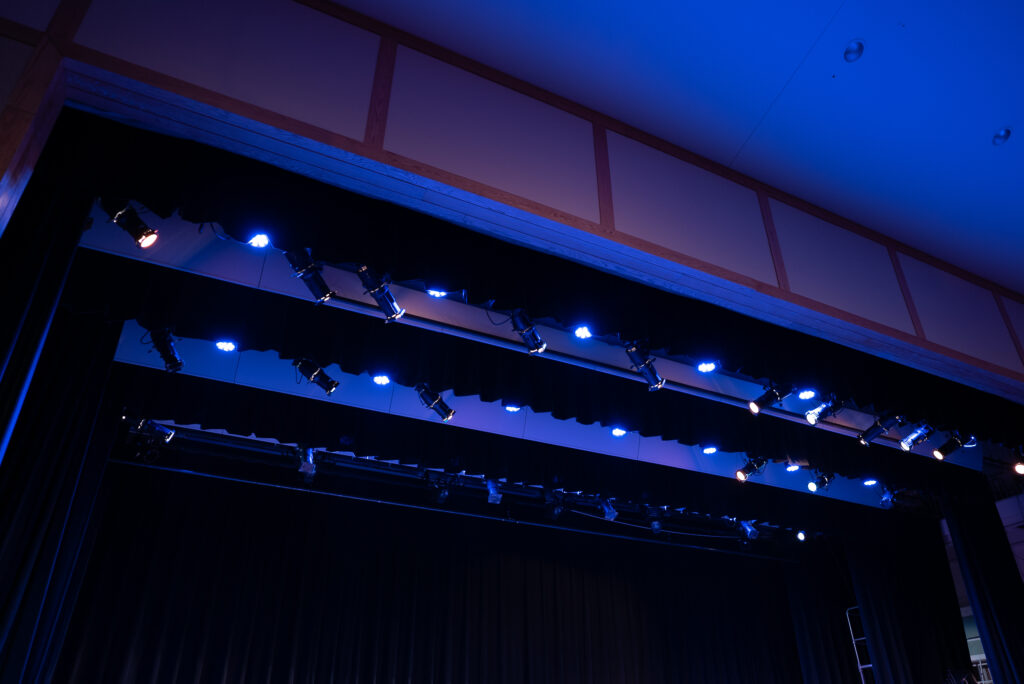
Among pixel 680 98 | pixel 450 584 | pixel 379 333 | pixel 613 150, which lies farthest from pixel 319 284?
pixel 450 584

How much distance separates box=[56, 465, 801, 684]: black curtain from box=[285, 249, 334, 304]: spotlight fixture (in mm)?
4087

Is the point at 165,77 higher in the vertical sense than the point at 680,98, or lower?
lower

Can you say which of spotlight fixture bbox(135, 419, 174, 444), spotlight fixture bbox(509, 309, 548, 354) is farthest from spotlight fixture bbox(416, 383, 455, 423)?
spotlight fixture bbox(135, 419, 174, 444)

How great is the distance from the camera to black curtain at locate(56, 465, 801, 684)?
634 centimetres

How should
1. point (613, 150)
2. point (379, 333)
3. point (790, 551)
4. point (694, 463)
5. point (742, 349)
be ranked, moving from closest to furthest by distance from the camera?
point (613, 150) < point (742, 349) < point (379, 333) < point (694, 463) < point (790, 551)

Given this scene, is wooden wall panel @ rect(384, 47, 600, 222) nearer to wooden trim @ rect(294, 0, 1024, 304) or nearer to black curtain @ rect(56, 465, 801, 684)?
wooden trim @ rect(294, 0, 1024, 304)

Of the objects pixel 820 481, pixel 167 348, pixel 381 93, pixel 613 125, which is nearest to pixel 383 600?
pixel 167 348

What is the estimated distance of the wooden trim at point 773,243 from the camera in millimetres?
3281

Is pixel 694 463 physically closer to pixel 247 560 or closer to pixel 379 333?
pixel 379 333

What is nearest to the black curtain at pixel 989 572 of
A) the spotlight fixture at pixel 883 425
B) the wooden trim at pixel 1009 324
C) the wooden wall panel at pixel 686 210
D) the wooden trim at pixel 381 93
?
the spotlight fixture at pixel 883 425

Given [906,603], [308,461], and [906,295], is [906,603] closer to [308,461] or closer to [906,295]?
[906,295]

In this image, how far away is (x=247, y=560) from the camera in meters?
6.86

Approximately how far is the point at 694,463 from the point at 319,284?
177 inches

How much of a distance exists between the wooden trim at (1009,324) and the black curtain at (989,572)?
3.26 metres
